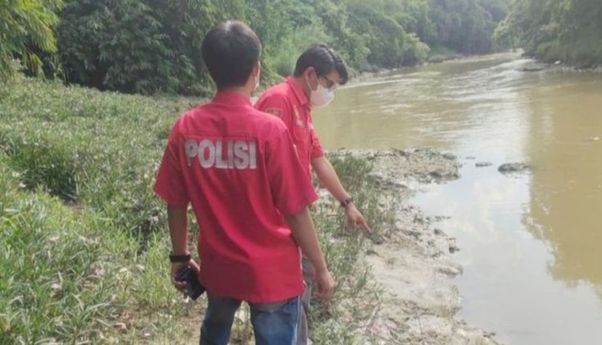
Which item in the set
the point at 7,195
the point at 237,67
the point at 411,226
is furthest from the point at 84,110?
the point at 237,67

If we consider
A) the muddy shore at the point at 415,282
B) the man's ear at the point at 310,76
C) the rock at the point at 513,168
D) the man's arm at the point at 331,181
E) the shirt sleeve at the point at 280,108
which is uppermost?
the man's ear at the point at 310,76

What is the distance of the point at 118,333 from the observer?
3326 millimetres

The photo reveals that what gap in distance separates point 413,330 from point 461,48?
237ft

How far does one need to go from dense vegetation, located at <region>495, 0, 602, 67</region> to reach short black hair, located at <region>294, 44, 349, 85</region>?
103 feet

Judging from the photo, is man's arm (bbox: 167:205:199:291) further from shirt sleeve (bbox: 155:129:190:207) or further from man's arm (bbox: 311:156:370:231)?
man's arm (bbox: 311:156:370:231)

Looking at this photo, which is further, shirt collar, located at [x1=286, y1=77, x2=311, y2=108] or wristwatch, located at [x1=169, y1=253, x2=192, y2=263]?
shirt collar, located at [x1=286, y1=77, x2=311, y2=108]

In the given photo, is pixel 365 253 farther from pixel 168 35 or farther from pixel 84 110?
pixel 168 35

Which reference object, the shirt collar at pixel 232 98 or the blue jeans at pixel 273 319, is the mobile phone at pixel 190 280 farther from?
the shirt collar at pixel 232 98

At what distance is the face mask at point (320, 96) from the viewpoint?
10.4 ft

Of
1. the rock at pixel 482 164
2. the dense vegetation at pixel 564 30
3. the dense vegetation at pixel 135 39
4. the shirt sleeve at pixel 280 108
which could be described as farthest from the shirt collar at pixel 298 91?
the dense vegetation at pixel 564 30

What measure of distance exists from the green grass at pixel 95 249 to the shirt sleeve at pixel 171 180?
951 mm

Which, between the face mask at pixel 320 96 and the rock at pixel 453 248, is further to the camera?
the rock at pixel 453 248

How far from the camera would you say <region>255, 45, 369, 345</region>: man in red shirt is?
118 inches

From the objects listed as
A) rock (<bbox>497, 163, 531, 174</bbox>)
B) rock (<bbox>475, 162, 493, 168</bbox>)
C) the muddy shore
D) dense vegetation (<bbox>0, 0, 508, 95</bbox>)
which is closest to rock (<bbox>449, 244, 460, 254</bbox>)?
the muddy shore
